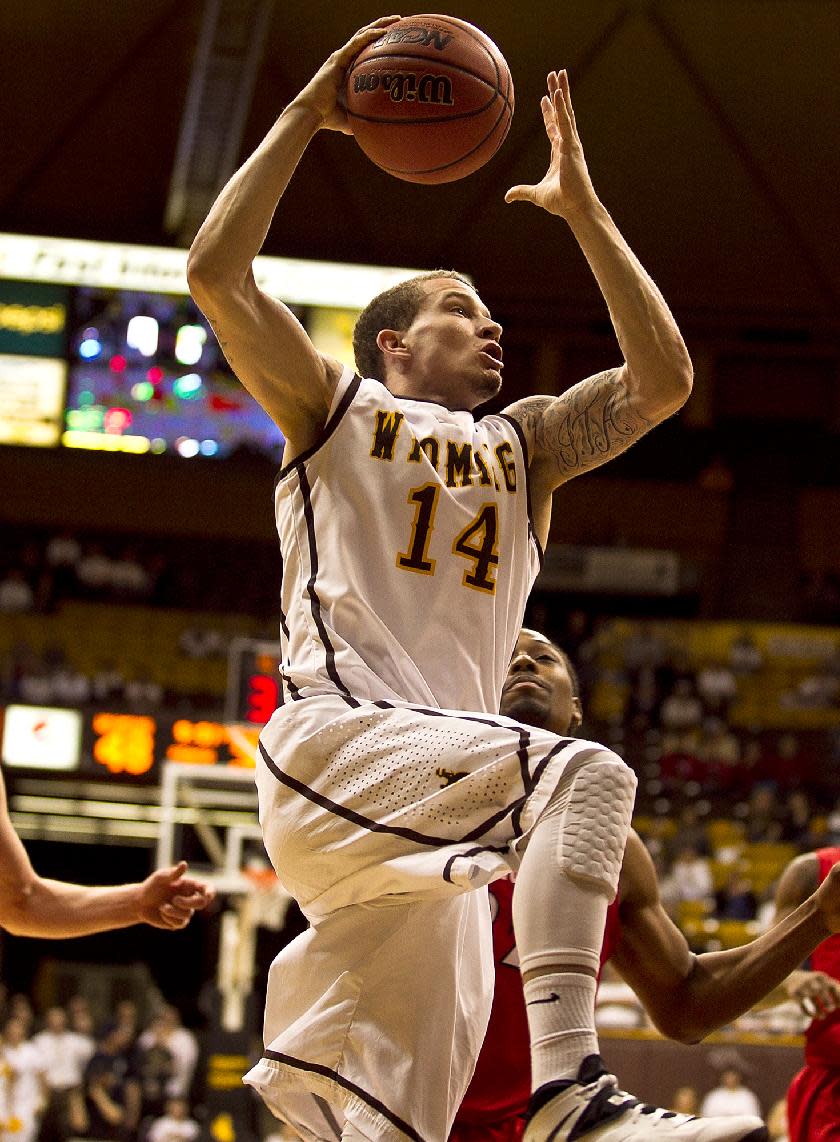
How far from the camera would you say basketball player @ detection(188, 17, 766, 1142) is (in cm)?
287

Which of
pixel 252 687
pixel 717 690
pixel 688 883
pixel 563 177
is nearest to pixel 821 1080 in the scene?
pixel 563 177

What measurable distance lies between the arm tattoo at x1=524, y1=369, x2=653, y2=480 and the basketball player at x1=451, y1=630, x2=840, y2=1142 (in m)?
1.06

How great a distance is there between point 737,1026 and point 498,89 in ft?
28.6

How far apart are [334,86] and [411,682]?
1322mm

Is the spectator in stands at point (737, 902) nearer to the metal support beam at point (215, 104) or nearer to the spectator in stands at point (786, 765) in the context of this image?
the spectator in stands at point (786, 765)

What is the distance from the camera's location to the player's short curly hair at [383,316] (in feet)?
12.4

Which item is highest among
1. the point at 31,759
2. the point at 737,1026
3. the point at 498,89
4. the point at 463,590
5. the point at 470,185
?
the point at 470,185

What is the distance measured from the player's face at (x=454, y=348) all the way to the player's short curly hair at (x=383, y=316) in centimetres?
4

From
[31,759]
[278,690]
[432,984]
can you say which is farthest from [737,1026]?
[432,984]

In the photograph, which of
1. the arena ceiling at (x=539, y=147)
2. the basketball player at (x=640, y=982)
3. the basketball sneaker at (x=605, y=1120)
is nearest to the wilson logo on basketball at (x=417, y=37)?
the basketball player at (x=640, y=982)

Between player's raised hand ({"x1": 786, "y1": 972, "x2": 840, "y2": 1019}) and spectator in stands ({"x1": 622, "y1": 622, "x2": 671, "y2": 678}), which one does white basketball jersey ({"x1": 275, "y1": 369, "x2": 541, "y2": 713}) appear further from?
spectator in stands ({"x1": 622, "y1": 622, "x2": 671, "y2": 678})

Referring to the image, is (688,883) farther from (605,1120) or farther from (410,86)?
→ (605,1120)

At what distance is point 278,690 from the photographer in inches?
436

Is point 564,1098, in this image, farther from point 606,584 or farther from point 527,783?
point 606,584
